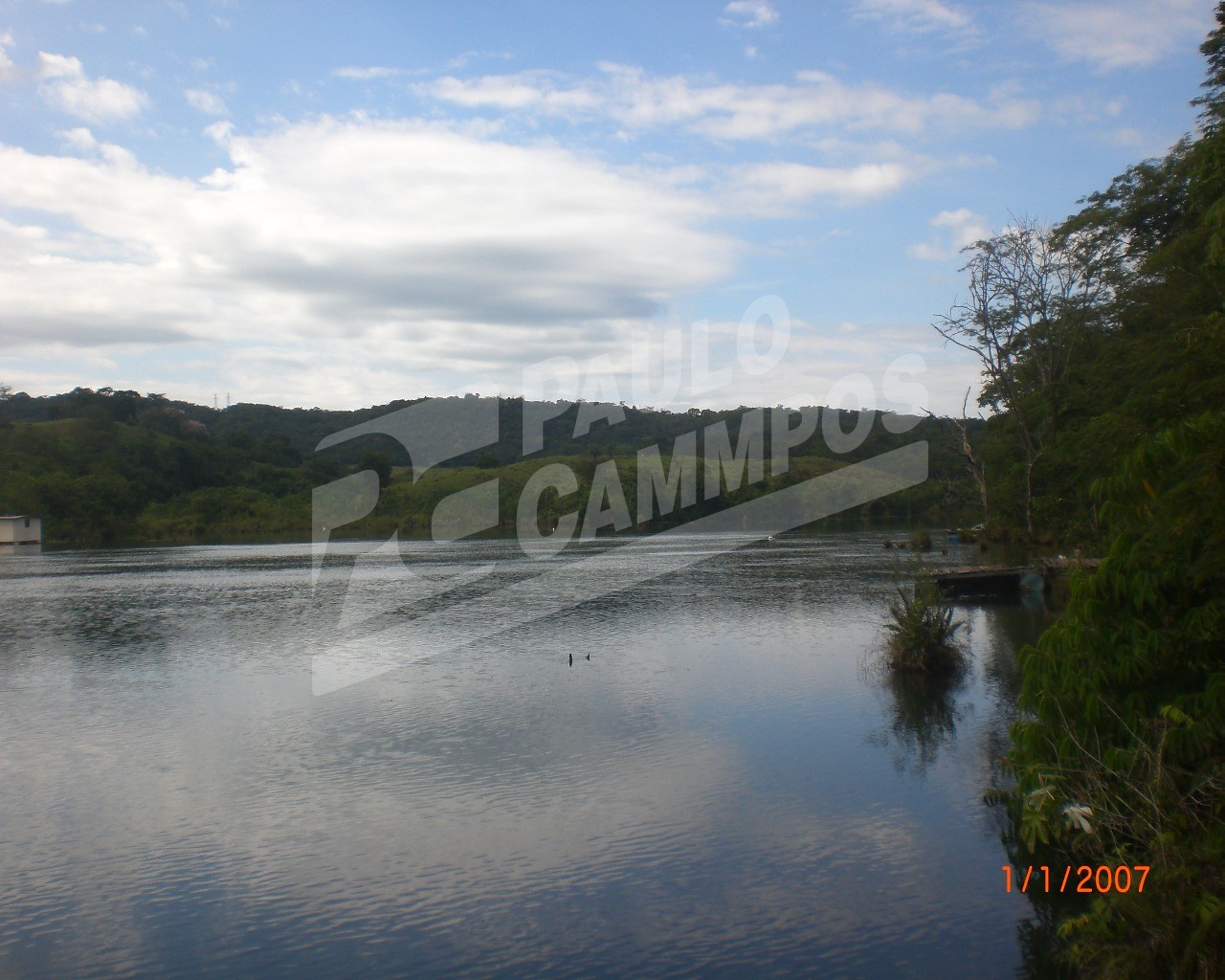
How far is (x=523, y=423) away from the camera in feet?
344

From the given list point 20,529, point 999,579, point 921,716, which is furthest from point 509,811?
point 20,529

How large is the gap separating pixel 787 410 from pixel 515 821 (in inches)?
3656

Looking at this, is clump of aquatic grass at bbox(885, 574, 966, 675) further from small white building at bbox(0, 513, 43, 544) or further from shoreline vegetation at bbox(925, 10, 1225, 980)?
small white building at bbox(0, 513, 43, 544)

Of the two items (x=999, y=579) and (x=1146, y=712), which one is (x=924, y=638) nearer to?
(x=1146, y=712)

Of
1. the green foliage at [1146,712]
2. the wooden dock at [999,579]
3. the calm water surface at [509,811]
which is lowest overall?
the calm water surface at [509,811]

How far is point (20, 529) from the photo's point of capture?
71250 millimetres

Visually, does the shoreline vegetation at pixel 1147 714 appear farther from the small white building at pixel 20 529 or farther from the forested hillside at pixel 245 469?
the small white building at pixel 20 529

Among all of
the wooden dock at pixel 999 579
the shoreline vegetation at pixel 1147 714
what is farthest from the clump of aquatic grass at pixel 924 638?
the wooden dock at pixel 999 579

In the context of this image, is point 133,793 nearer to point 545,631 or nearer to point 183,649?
point 183,649

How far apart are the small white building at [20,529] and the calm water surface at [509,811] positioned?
188 ft

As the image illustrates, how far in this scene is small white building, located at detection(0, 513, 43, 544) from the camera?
70.1 metres

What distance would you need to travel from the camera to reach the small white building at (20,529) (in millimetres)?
70062

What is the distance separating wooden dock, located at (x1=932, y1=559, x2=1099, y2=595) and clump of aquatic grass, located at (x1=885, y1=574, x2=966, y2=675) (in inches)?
440

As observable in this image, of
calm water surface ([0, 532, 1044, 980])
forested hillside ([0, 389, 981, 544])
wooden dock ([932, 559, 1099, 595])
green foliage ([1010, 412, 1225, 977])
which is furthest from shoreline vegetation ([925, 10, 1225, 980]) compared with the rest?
forested hillside ([0, 389, 981, 544])
